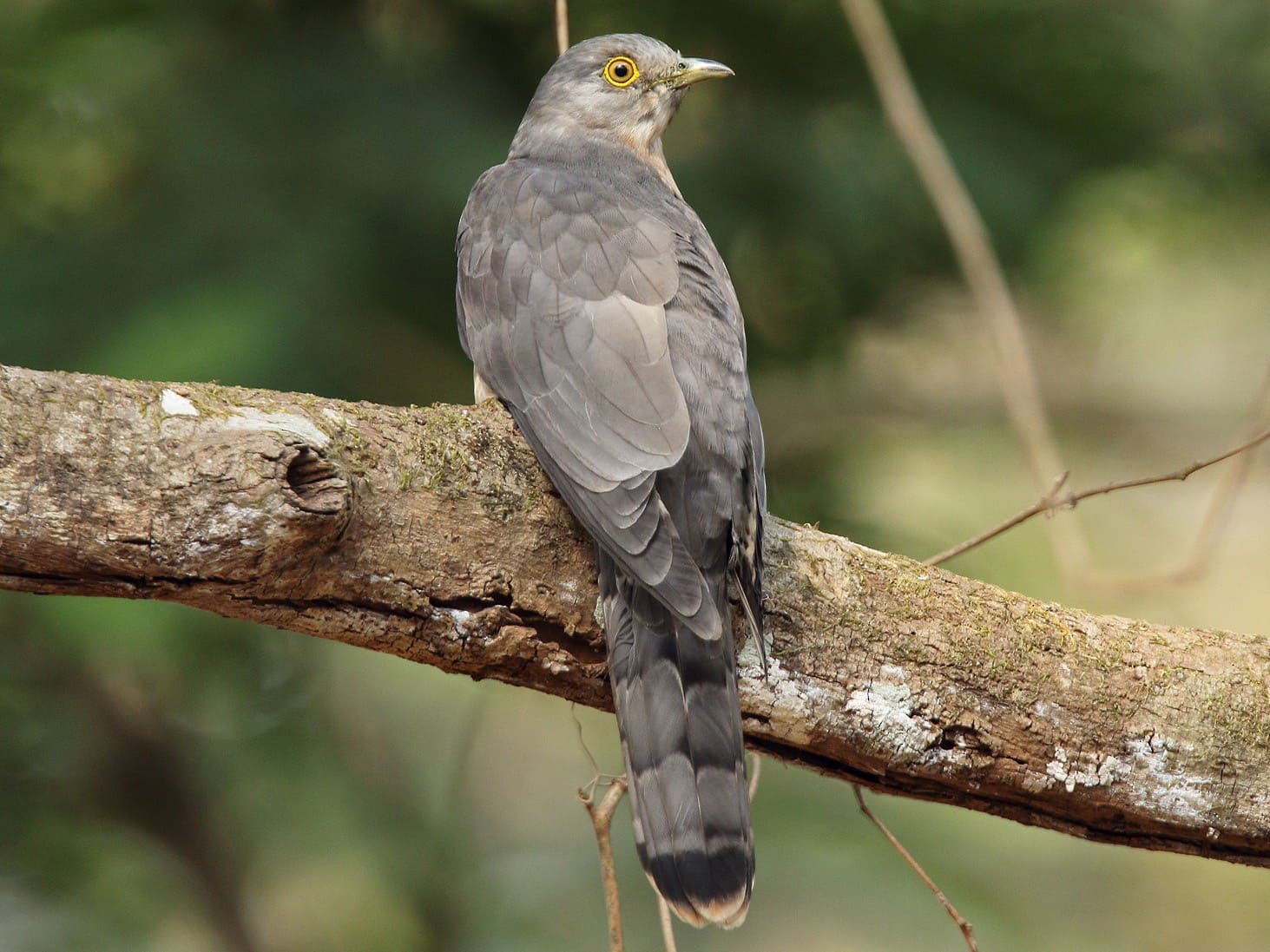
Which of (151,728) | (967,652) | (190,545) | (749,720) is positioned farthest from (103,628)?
(967,652)

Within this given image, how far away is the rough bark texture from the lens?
2.47 metres

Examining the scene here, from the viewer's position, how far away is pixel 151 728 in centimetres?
582

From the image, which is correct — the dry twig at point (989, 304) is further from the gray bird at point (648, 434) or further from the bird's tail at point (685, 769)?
the bird's tail at point (685, 769)

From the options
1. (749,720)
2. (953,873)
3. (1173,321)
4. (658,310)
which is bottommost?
(953,873)

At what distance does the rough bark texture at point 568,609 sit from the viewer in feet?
8.10

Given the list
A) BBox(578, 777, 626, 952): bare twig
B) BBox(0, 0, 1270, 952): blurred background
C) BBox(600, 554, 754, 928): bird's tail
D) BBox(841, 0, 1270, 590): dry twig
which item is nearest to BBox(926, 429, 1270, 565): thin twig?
BBox(841, 0, 1270, 590): dry twig

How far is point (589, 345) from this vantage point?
3602mm

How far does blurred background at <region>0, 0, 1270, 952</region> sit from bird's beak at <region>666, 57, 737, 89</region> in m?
0.89

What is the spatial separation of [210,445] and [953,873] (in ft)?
14.7

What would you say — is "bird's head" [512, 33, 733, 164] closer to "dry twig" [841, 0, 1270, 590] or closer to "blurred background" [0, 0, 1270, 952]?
"blurred background" [0, 0, 1270, 952]

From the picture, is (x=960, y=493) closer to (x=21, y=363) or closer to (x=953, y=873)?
(x=953, y=873)

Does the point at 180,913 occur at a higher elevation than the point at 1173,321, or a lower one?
lower

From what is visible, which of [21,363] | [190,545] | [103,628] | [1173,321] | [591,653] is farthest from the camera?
[1173,321]

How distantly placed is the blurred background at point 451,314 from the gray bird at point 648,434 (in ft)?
4.18
